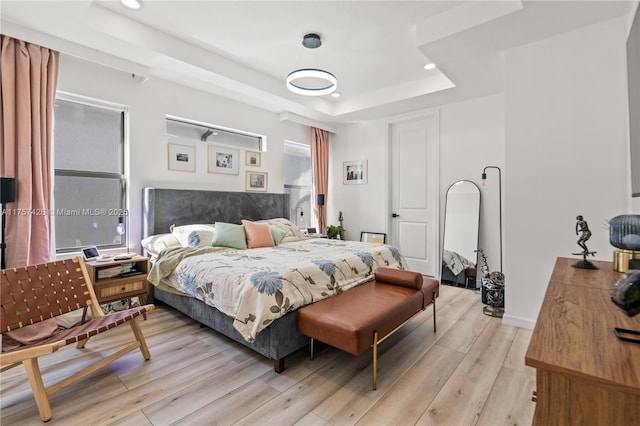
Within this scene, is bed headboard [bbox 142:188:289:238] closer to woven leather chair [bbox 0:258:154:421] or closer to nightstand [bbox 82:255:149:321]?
nightstand [bbox 82:255:149:321]

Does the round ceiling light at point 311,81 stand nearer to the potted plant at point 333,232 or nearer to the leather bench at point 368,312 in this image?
the leather bench at point 368,312

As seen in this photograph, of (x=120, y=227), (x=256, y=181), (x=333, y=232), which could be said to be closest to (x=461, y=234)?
(x=333, y=232)

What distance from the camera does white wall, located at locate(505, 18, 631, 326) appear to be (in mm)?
2416

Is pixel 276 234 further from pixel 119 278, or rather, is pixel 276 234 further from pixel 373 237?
pixel 373 237

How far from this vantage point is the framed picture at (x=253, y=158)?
4590mm

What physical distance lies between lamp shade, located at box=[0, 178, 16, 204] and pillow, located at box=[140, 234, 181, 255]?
1.17 metres

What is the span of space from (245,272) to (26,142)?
7.54 feet

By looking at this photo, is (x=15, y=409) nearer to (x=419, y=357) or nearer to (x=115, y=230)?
(x=115, y=230)

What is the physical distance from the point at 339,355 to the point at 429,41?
2817 millimetres

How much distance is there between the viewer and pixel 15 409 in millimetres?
1678

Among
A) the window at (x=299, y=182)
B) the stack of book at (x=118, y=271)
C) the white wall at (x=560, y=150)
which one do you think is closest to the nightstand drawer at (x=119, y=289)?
the stack of book at (x=118, y=271)

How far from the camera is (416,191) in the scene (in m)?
4.92

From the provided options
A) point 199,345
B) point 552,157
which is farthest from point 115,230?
point 552,157

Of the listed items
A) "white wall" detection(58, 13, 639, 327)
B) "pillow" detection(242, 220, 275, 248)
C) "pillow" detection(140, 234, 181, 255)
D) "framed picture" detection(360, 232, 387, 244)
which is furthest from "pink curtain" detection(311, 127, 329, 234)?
"pillow" detection(140, 234, 181, 255)
